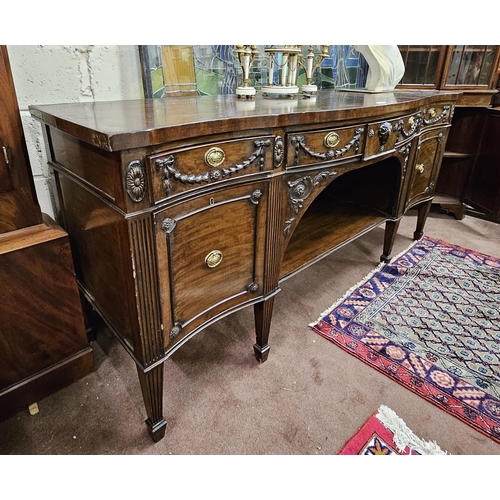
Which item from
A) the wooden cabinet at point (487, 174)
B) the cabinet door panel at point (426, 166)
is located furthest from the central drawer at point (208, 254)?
the wooden cabinet at point (487, 174)

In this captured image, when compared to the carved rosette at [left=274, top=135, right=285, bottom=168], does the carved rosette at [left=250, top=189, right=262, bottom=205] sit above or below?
below

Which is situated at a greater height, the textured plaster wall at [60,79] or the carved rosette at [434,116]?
the textured plaster wall at [60,79]

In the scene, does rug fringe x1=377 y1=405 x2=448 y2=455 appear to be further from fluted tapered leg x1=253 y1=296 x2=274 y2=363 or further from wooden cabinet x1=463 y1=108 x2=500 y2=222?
wooden cabinet x1=463 y1=108 x2=500 y2=222

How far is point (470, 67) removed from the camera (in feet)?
7.94

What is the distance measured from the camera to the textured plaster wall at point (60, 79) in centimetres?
114

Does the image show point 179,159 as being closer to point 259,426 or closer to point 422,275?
point 259,426

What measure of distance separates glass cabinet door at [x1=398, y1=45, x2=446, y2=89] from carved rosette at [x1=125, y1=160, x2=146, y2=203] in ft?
7.66

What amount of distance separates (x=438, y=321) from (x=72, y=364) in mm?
1450

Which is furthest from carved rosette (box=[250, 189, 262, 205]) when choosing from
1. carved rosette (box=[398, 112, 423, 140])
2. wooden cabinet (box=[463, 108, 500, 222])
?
wooden cabinet (box=[463, 108, 500, 222])

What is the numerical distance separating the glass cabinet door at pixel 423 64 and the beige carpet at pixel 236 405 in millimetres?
1870

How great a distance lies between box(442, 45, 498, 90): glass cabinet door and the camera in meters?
2.37

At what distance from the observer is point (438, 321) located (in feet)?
5.36

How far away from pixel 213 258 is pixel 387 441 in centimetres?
74

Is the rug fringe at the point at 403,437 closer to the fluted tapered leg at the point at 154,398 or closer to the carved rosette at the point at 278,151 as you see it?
the fluted tapered leg at the point at 154,398
